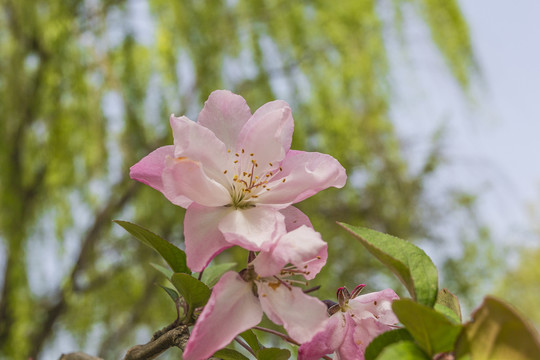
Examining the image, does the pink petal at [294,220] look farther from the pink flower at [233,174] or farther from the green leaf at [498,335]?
the green leaf at [498,335]

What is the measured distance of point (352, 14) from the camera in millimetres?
2268

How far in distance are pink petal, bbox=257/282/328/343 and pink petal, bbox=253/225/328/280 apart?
14mm

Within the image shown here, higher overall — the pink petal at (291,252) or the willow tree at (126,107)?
the pink petal at (291,252)

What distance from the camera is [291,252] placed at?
277 millimetres

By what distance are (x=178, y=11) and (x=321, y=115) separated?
2.23ft

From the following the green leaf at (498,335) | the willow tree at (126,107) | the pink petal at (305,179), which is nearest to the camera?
the green leaf at (498,335)

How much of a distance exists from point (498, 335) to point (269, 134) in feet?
0.60

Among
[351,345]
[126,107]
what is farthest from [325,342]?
[126,107]

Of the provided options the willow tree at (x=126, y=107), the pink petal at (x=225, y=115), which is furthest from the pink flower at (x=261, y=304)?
the willow tree at (x=126, y=107)

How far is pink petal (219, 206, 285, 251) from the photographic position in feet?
0.95

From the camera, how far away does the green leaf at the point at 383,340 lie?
28 cm

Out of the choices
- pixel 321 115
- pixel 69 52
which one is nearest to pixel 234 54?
pixel 321 115

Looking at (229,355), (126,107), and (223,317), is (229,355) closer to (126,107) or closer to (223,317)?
(223,317)

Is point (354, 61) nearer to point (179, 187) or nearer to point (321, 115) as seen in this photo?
point (321, 115)
